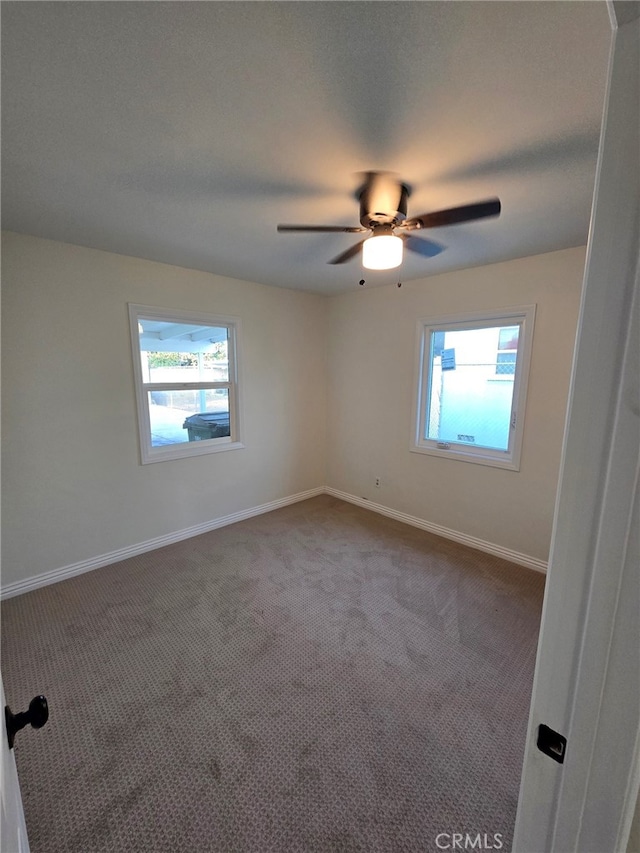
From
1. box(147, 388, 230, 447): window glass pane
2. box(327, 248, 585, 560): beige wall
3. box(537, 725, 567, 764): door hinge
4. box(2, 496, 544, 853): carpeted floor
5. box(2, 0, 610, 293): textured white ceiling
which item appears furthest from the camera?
box(147, 388, 230, 447): window glass pane

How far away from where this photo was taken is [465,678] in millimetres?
1875

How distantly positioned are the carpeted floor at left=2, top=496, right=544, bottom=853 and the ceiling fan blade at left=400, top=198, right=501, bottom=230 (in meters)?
2.26

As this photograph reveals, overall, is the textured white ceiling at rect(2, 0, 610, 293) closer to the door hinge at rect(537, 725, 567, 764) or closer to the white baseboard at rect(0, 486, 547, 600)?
the door hinge at rect(537, 725, 567, 764)

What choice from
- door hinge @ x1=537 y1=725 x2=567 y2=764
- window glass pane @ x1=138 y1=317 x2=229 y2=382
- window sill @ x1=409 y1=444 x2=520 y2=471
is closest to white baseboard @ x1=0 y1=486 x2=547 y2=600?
window sill @ x1=409 y1=444 x2=520 y2=471

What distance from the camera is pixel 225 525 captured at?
3.64 metres

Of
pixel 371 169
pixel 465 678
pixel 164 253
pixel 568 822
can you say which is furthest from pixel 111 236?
pixel 465 678

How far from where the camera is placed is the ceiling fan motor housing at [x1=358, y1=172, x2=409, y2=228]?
1648mm

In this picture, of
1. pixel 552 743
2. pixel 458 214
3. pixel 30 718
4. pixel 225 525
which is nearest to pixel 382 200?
pixel 458 214

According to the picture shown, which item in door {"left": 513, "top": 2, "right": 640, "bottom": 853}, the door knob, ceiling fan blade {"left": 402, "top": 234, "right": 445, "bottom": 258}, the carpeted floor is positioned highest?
ceiling fan blade {"left": 402, "top": 234, "right": 445, "bottom": 258}

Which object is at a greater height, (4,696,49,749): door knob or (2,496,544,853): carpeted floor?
(4,696,49,749): door knob

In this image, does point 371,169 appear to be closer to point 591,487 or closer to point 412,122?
point 412,122

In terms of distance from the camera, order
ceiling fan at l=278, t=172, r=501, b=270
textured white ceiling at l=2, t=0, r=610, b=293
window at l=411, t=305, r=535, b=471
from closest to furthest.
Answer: textured white ceiling at l=2, t=0, r=610, b=293 → ceiling fan at l=278, t=172, r=501, b=270 → window at l=411, t=305, r=535, b=471

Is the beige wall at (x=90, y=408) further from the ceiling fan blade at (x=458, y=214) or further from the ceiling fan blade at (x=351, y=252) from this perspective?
the ceiling fan blade at (x=458, y=214)

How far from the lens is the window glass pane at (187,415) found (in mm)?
3178
